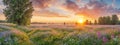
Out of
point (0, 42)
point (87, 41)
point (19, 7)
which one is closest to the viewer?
point (0, 42)

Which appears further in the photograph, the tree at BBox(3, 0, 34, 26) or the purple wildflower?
the tree at BBox(3, 0, 34, 26)

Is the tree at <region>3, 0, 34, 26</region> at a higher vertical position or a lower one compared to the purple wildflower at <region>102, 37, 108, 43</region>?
higher

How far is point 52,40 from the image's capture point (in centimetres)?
2038

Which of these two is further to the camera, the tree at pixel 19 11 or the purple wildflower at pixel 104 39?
the tree at pixel 19 11

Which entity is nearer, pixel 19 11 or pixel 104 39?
pixel 104 39

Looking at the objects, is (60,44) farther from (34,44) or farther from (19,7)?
(19,7)

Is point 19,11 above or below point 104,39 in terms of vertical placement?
above

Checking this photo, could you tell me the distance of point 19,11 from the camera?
44062mm

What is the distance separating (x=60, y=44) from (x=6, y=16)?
2716cm

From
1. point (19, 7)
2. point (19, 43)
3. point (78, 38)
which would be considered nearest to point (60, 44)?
point (78, 38)

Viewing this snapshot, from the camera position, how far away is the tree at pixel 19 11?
1716 inches

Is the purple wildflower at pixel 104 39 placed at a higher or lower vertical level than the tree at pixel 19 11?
lower

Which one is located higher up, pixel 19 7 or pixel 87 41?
pixel 19 7

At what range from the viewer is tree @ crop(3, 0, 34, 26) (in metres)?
43.6
